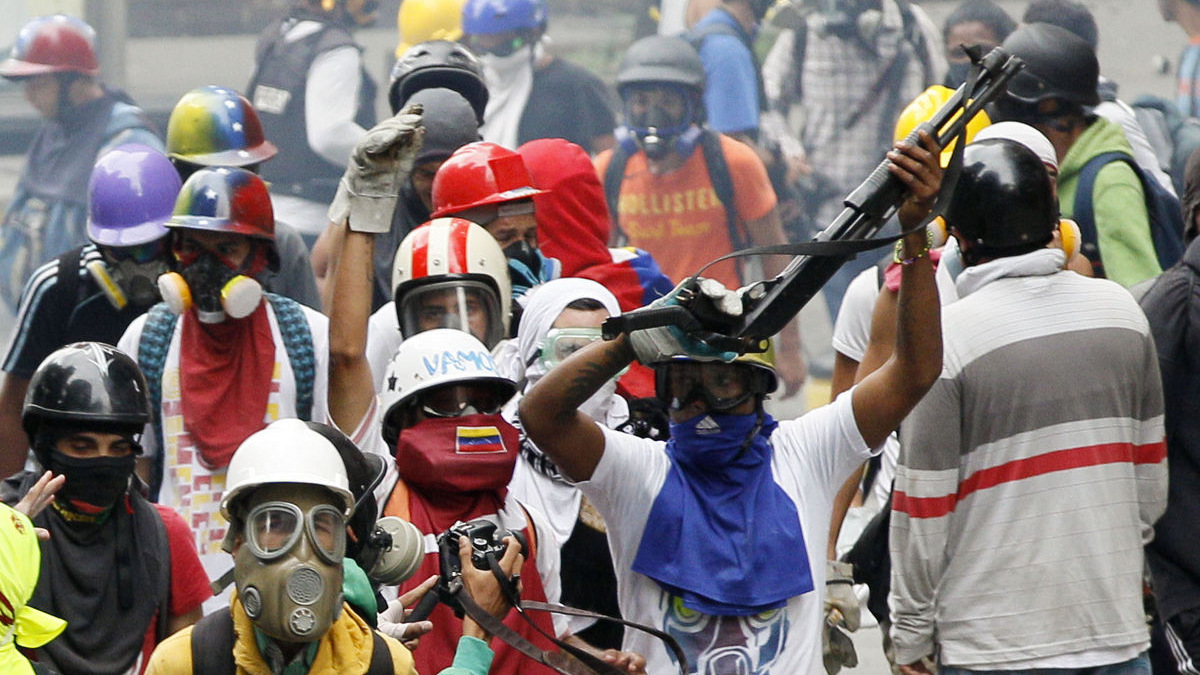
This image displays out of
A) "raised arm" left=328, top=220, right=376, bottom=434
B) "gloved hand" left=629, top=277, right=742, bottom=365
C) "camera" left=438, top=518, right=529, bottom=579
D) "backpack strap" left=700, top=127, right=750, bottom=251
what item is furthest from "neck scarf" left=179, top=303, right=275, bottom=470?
"backpack strap" left=700, top=127, right=750, bottom=251

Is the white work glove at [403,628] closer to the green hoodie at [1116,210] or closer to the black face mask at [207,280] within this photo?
the black face mask at [207,280]

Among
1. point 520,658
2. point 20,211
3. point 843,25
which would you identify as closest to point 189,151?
point 520,658

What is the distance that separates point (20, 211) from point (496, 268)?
6.12m

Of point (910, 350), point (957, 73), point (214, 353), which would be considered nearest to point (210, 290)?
point (214, 353)

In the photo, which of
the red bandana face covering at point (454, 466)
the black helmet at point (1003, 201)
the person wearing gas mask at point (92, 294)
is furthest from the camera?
the person wearing gas mask at point (92, 294)

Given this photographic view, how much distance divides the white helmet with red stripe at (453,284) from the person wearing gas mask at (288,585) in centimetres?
174

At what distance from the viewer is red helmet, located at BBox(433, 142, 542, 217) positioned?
621 cm

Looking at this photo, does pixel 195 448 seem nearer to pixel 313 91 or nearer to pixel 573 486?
pixel 573 486

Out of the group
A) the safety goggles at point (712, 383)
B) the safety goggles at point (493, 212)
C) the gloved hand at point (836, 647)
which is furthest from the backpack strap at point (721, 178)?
the safety goggles at point (712, 383)

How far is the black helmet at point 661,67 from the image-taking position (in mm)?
10195

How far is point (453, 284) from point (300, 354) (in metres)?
0.47

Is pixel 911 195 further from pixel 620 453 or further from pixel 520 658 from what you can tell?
pixel 520 658

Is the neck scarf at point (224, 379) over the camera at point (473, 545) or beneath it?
beneath

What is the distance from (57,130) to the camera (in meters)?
10.8
